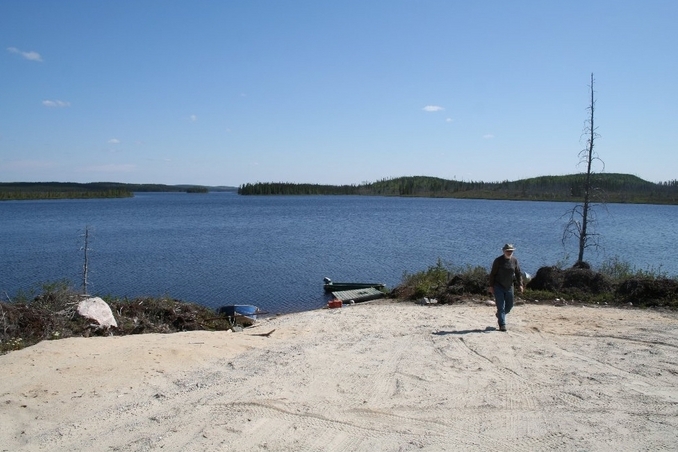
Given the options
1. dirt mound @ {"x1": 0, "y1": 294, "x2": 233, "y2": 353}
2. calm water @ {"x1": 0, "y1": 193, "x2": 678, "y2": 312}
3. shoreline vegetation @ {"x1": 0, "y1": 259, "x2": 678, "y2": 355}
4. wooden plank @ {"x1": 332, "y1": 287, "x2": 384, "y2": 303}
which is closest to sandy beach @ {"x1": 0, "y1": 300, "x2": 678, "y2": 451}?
dirt mound @ {"x1": 0, "y1": 294, "x2": 233, "y2": 353}

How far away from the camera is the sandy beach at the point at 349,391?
5562 mm

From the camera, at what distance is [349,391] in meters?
7.02

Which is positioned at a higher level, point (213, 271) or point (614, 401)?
point (614, 401)

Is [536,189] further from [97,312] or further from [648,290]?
[97,312]

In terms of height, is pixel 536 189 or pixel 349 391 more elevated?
pixel 536 189

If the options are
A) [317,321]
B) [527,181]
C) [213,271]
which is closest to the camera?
[317,321]

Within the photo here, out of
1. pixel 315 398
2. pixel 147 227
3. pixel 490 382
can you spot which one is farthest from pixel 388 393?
pixel 147 227

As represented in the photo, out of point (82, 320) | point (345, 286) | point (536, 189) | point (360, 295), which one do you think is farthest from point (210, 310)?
point (536, 189)

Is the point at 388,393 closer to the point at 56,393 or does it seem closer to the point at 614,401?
the point at 614,401

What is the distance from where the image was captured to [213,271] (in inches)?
1080

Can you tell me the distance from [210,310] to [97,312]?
14.1 feet

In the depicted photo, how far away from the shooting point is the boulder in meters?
10.3

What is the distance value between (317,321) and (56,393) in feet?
21.9

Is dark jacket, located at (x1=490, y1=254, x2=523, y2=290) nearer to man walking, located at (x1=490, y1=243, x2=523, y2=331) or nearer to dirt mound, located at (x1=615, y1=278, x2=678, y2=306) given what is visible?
man walking, located at (x1=490, y1=243, x2=523, y2=331)
